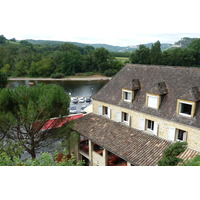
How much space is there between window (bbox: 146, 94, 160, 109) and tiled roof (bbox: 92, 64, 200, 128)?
39 cm

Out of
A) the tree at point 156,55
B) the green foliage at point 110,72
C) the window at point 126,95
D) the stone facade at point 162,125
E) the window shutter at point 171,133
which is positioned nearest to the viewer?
the stone facade at point 162,125

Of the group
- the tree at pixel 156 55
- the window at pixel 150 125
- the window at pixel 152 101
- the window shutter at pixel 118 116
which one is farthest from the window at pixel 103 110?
the tree at pixel 156 55

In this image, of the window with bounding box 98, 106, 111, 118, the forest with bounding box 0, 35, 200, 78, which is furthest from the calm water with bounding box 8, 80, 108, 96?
the window with bounding box 98, 106, 111, 118

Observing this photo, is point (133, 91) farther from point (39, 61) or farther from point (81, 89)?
point (39, 61)

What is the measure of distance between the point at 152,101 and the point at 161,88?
153 cm

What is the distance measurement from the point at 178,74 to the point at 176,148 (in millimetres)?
11478

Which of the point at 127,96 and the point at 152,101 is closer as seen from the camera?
the point at 152,101

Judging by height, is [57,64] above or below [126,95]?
below

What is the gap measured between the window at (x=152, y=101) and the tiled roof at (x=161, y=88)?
1.26 feet

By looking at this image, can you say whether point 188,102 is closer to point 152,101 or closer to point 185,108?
point 185,108

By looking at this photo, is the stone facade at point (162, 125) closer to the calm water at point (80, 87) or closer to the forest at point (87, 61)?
the calm water at point (80, 87)

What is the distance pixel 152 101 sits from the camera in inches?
773

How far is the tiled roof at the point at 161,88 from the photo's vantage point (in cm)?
1767

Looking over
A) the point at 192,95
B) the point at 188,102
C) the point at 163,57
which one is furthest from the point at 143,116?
the point at 163,57
